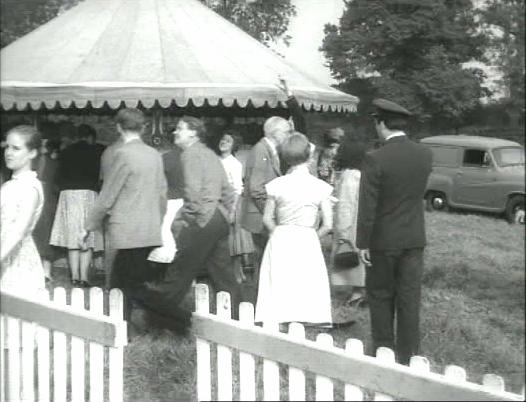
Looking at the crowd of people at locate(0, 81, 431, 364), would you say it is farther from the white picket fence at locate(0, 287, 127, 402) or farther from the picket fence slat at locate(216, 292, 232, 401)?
the picket fence slat at locate(216, 292, 232, 401)

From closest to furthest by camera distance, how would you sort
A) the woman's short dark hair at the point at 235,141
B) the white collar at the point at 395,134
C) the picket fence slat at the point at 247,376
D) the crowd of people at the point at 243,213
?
the picket fence slat at the point at 247,376
the white collar at the point at 395,134
the crowd of people at the point at 243,213
the woman's short dark hair at the point at 235,141

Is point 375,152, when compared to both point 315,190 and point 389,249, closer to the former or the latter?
point 389,249

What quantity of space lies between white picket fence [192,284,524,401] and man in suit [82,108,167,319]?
753 millimetres

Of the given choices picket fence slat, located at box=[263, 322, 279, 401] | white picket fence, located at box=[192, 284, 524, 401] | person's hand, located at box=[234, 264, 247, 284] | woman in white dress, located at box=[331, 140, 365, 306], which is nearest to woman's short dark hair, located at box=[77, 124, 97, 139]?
person's hand, located at box=[234, 264, 247, 284]

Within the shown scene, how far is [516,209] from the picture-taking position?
165 cm

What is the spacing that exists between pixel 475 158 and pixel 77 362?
1773 millimetres

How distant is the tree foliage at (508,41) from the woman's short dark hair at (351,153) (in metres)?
1.77

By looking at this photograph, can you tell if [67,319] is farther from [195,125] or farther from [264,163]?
[264,163]

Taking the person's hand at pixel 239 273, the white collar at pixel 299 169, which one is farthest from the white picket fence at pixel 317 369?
the person's hand at pixel 239 273

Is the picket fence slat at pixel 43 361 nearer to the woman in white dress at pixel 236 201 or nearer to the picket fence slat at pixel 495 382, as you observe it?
the woman in white dress at pixel 236 201

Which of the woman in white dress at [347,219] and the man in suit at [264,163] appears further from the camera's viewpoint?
the woman in white dress at [347,219]

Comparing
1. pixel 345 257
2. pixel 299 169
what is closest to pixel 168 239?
pixel 299 169

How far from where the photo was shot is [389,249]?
3.05 m

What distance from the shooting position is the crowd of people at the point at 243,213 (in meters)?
3.04
